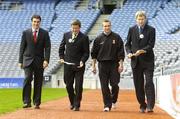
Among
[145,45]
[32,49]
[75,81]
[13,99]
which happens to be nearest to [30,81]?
[32,49]

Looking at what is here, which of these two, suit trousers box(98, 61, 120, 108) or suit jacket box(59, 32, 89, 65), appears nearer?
suit trousers box(98, 61, 120, 108)

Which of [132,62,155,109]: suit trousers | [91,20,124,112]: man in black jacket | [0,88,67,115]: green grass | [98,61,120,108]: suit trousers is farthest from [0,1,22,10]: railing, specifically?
[132,62,155,109]: suit trousers

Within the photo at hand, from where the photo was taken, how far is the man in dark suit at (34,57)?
12.9 meters

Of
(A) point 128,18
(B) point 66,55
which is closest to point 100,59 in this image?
(B) point 66,55

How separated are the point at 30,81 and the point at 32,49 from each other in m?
0.76

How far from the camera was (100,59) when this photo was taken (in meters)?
12.6

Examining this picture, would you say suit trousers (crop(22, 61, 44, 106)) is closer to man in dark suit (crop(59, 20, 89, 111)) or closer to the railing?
man in dark suit (crop(59, 20, 89, 111))

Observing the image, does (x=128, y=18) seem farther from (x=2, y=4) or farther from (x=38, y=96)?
(x=38, y=96)

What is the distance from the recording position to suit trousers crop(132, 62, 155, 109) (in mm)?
11852

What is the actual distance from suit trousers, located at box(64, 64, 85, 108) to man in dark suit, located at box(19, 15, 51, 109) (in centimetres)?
61

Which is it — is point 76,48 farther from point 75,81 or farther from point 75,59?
point 75,81

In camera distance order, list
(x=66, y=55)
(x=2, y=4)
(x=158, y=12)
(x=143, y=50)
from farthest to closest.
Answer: (x=2, y=4)
(x=158, y=12)
(x=66, y=55)
(x=143, y=50)

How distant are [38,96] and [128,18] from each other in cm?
3189

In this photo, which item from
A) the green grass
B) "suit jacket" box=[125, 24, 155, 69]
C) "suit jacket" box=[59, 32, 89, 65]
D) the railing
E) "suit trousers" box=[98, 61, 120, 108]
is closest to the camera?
"suit jacket" box=[125, 24, 155, 69]
